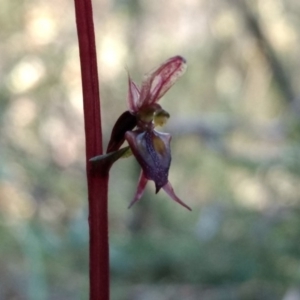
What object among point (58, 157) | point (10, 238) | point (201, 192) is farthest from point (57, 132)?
point (10, 238)

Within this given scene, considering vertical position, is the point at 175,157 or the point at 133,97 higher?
the point at 175,157

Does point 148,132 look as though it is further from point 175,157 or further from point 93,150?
point 175,157

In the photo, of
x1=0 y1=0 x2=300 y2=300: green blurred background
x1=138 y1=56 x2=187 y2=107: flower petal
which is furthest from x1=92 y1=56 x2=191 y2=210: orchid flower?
x1=0 y1=0 x2=300 y2=300: green blurred background

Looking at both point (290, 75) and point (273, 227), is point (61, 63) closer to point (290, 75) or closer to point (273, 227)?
point (273, 227)

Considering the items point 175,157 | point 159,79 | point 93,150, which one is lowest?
point 93,150

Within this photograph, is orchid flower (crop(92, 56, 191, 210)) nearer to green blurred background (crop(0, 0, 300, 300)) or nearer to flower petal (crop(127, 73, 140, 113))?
flower petal (crop(127, 73, 140, 113))

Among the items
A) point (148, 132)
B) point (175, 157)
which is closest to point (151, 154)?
point (148, 132)

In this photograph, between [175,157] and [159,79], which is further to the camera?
[175,157]
